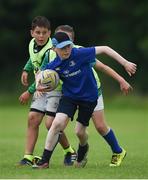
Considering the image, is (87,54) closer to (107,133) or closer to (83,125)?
(83,125)

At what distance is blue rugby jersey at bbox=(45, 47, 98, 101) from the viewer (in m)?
10.9

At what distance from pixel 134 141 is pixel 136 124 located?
6881 millimetres

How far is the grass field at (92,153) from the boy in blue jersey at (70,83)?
470 mm

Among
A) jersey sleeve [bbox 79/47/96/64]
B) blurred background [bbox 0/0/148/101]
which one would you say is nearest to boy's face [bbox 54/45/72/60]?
jersey sleeve [bbox 79/47/96/64]

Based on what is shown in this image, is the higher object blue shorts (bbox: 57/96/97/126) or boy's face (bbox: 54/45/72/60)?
boy's face (bbox: 54/45/72/60)

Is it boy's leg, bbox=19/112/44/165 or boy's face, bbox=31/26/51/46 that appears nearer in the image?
boy's face, bbox=31/26/51/46

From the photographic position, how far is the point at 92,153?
556 inches

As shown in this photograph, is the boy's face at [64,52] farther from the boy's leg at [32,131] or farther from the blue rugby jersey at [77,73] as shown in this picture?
the boy's leg at [32,131]

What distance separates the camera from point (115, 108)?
3478 cm

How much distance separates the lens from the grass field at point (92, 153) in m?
10.2

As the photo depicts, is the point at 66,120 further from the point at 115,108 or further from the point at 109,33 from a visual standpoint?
the point at 109,33

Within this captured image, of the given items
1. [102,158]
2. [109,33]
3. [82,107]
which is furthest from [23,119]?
[109,33]

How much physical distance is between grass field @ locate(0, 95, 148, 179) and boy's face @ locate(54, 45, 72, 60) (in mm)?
1436

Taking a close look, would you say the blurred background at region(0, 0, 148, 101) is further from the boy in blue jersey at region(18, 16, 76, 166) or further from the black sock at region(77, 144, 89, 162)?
the black sock at region(77, 144, 89, 162)
